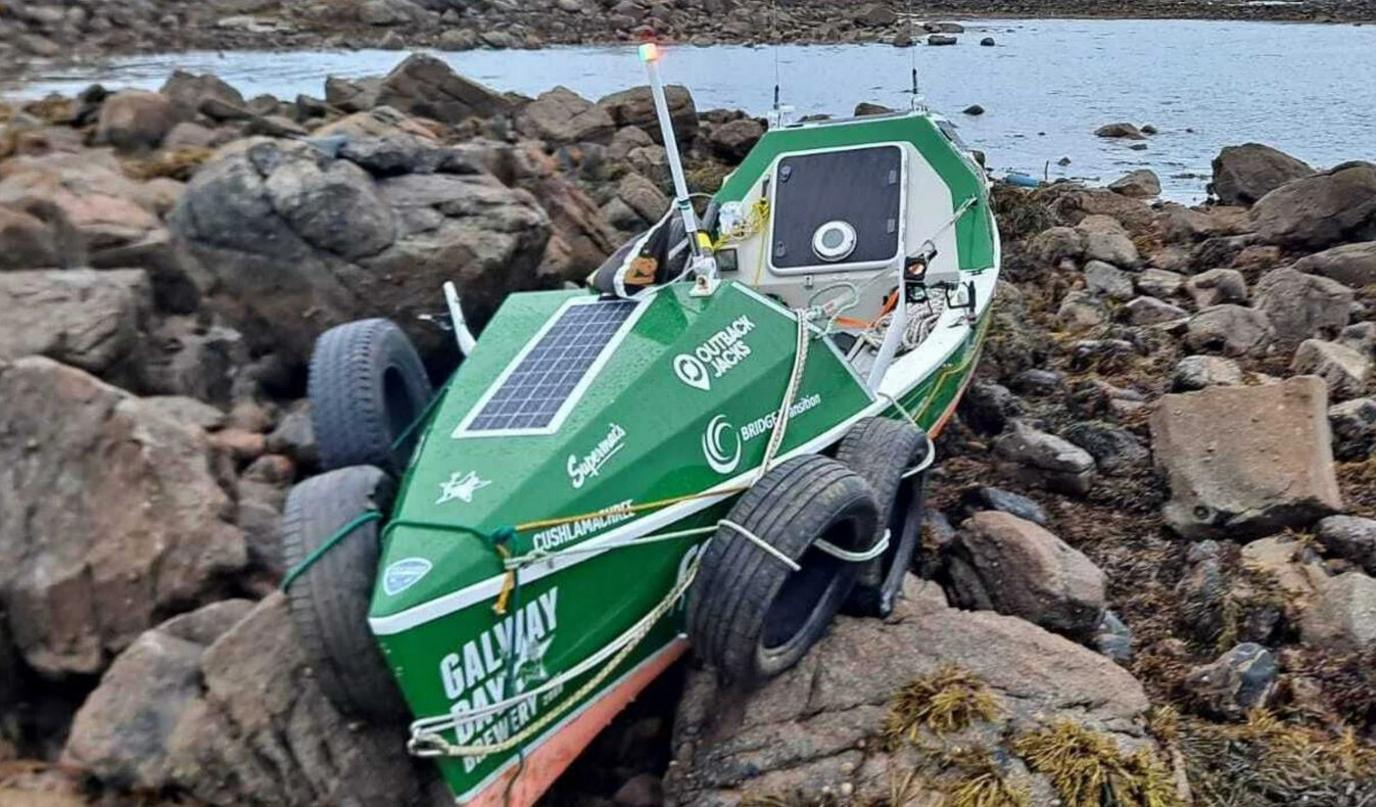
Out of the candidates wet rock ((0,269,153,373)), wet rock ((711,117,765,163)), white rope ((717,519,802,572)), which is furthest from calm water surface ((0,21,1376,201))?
white rope ((717,519,802,572))

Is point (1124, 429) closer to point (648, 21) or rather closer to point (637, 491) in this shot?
point (637, 491)

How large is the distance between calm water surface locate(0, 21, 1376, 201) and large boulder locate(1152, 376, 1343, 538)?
14870mm

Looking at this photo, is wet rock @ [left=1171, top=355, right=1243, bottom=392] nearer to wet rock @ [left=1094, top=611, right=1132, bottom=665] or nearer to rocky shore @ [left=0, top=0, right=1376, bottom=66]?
wet rock @ [left=1094, top=611, right=1132, bottom=665]

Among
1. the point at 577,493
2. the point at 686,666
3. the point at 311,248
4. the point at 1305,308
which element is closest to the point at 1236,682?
the point at 686,666

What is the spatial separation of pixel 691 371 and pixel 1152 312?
348 inches

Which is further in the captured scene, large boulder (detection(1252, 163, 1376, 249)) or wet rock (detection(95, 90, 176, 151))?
large boulder (detection(1252, 163, 1376, 249))

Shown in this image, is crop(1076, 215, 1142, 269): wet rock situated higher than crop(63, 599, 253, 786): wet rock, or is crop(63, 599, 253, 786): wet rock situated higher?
crop(63, 599, 253, 786): wet rock

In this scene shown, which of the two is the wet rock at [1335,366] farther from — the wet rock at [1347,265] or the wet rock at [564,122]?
the wet rock at [564,122]

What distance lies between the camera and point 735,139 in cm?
2073

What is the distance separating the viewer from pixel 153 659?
16.1 ft

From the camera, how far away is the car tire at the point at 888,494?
18.9 feet

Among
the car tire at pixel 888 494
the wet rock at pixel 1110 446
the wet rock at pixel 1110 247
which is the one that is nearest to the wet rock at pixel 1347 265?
the wet rock at pixel 1110 247

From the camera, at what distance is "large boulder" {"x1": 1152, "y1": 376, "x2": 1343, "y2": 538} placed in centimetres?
764

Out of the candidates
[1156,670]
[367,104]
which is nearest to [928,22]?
[367,104]
